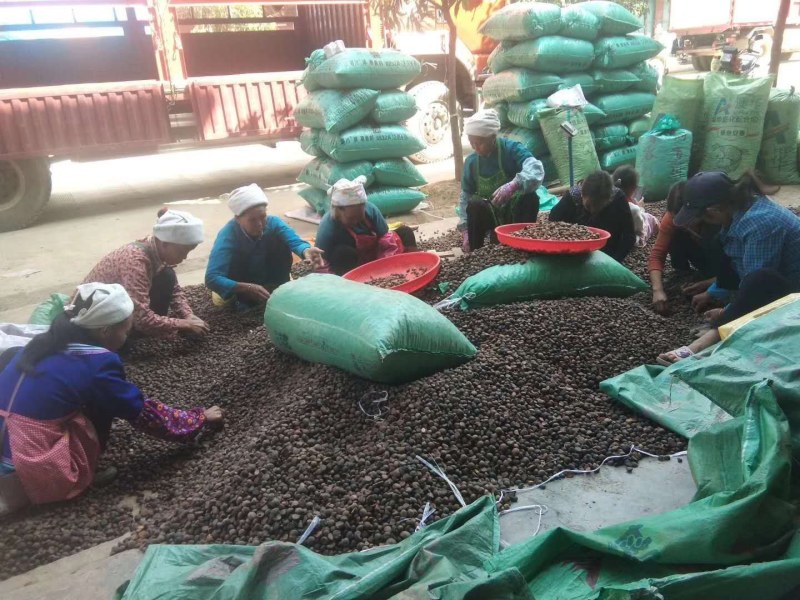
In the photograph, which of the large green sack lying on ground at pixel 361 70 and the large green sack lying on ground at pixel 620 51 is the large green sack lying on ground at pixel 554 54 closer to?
the large green sack lying on ground at pixel 620 51

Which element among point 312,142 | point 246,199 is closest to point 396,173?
point 312,142

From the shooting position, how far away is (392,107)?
573 cm

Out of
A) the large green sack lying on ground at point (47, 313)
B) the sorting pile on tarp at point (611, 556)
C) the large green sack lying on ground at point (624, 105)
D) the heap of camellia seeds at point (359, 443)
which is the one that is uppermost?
the large green sack lying on ground at point (624, 105)

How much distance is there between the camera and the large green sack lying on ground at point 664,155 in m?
5.38

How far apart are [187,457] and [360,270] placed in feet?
4.83

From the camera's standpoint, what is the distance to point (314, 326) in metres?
2.69

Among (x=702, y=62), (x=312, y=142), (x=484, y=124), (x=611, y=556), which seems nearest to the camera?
(x=611, y=556)

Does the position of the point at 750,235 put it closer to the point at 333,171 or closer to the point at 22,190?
the point at 333,171

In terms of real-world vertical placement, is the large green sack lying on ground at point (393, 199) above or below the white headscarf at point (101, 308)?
below

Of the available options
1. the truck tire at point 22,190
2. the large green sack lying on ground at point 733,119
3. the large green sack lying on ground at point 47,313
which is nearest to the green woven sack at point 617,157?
the large green sack lying on ground at point 733,119

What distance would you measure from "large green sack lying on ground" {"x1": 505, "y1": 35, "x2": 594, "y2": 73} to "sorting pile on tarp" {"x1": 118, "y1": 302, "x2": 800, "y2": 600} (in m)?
4.78

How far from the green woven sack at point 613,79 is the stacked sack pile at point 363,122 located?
186 cm

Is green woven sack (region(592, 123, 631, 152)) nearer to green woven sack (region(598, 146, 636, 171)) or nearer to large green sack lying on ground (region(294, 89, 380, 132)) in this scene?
green woven sack (region(598, 146, 636, 171))

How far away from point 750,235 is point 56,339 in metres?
2.73
